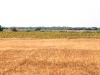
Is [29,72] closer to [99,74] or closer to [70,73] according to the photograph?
[70,73]

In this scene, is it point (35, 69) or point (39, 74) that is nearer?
point (39, 74)

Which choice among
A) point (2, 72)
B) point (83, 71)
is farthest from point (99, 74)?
point (2, 72)

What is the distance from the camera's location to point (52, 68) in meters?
13.7

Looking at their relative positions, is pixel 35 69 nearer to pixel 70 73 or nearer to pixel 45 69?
pixel 45 69

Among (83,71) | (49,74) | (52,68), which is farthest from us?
(52,68)

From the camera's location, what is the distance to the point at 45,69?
13.5 metres

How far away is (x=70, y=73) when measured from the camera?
40.1 feet

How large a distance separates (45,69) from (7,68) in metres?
2.25

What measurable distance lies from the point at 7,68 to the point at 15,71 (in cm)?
104

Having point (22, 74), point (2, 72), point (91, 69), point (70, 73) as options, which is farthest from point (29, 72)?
point (91, 69)

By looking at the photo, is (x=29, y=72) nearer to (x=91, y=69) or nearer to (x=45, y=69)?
(x=45, y=69)

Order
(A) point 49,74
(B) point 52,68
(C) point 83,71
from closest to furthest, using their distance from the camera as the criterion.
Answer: (A) point 49,74
(C) point 83,71
(B) point 52,68

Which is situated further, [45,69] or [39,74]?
[45,69]

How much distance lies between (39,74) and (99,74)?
308cm
